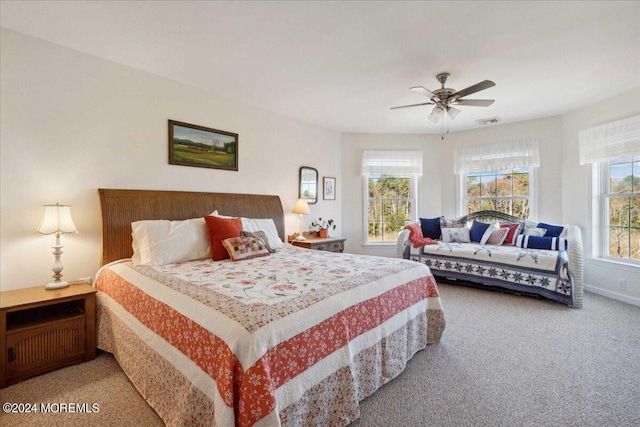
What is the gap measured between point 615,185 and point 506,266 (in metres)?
1.76

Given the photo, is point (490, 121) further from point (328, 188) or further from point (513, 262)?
point (328, 188)

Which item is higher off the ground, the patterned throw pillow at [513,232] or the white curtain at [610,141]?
the white curtain at [610,141]

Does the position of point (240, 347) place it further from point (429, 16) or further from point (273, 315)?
point (429, 16)

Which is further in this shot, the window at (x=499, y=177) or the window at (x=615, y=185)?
the window at (x=499, y=177)

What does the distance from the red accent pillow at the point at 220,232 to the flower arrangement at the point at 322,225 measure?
1.98 meters

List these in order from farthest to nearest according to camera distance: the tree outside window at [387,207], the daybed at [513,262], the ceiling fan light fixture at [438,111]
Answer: the tree outside window at [387,207] → the daybed at [513,262] → the ceiling fan light fixture at [438,111]

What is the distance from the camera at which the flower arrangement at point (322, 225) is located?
4.79 metres

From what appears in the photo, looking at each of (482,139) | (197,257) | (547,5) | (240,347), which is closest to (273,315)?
(240,347)

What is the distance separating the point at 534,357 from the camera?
2264 mm

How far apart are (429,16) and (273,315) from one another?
2259 millimetres

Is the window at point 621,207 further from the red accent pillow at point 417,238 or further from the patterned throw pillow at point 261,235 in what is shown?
the patterned throw pillow at point 261,235

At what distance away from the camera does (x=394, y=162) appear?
5520 mm

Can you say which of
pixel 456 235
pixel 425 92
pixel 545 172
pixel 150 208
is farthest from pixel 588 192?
pixel 150 208

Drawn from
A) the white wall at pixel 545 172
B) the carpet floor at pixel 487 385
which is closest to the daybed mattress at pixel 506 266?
the carpet floor at pixel 487 385
